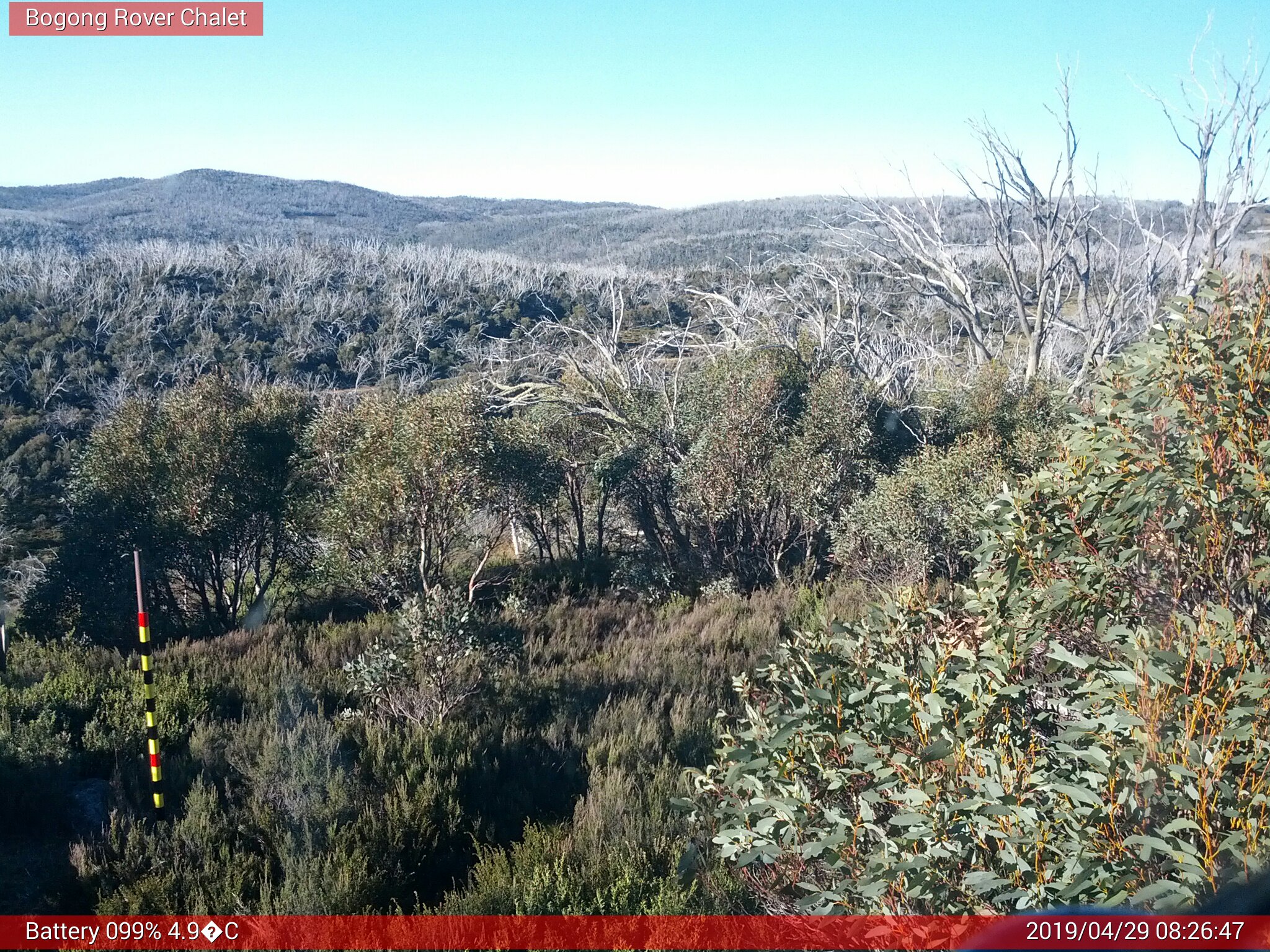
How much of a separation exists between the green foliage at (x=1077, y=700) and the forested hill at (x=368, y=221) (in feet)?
161

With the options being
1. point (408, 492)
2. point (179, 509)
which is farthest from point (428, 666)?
point (179, 509)

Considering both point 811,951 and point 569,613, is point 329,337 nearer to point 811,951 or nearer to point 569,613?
point 569,613

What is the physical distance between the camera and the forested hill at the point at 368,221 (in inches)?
2419

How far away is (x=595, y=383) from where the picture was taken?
14789 mm

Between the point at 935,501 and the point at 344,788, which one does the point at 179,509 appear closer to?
the point at 344,788

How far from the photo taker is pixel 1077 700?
3168mm

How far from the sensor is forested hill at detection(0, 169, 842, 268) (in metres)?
61.4

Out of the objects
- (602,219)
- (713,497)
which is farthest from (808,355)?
(602,219)

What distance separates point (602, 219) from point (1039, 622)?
90767 millimetres

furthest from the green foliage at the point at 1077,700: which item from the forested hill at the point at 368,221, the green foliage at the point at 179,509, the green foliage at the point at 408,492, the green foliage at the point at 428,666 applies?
the forested hill at the point at 368,221

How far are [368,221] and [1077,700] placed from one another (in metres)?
89.0
